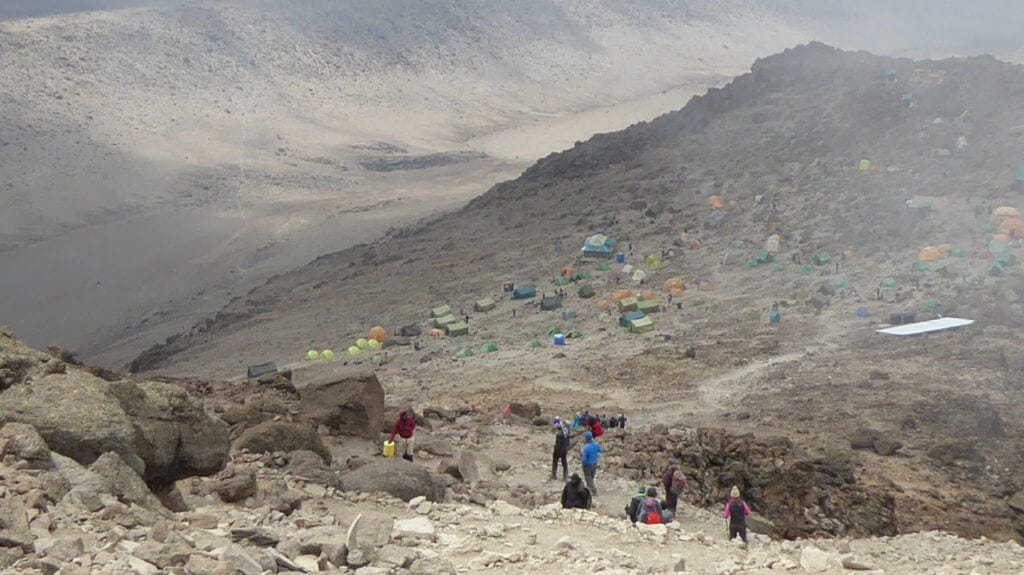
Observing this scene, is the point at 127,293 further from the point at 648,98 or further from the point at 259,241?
the point at 648,98

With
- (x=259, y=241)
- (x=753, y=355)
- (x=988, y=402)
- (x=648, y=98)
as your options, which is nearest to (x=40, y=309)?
(x=259, y=241)

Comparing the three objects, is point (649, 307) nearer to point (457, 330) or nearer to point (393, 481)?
point (457, 330)

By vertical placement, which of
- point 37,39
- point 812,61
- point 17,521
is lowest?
point 17,521

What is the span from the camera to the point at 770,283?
22.1m

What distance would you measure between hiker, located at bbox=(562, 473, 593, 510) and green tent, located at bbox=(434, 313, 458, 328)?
12.1 meters

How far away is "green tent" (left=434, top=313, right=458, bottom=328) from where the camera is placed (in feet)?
73.8

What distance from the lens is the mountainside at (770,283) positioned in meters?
14.8

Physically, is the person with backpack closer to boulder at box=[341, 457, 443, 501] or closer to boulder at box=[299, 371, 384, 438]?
boulder at box=[341, 457, 443, 501]

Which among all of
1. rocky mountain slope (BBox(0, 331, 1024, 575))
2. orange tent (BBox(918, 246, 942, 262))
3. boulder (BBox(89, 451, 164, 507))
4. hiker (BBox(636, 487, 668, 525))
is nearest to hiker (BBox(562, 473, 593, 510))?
rocky mountain slope (BBox(0, 331, 1024, 575))

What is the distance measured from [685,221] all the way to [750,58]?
57.1 m

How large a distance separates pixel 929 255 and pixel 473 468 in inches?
494

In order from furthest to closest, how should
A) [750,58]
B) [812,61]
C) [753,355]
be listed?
1. [750,58]
2. [812,61]
3. [753,355]

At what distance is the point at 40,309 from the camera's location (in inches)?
1226

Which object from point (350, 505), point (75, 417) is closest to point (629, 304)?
point (350, 505)
